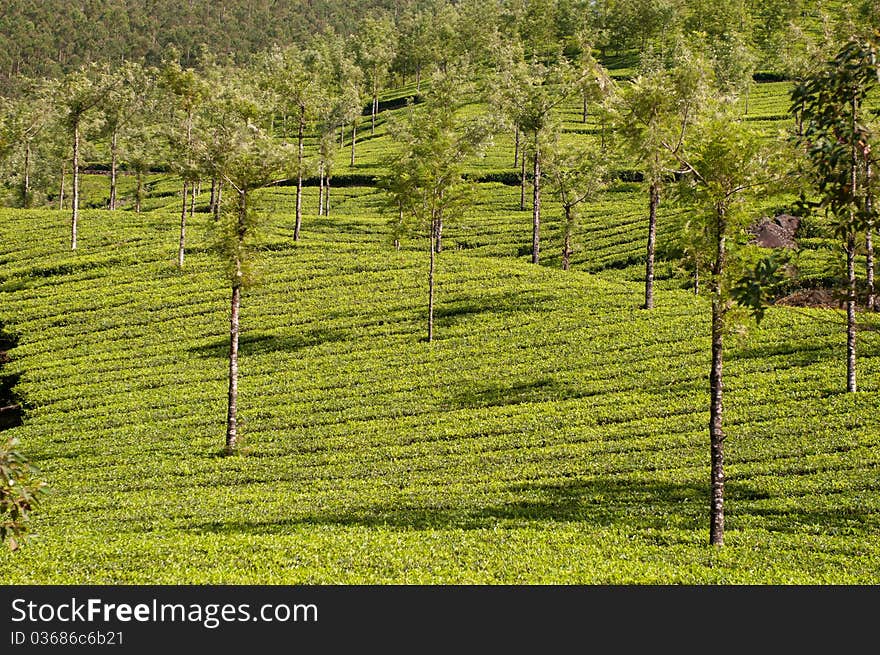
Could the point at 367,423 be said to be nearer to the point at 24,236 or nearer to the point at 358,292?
the point at 358,292

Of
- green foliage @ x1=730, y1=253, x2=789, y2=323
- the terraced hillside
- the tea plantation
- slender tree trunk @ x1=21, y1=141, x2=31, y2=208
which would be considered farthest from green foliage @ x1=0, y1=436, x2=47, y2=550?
slender tree trunk @ x1=21, y1=141, x2=31, y2=208

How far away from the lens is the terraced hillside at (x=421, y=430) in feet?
65.2

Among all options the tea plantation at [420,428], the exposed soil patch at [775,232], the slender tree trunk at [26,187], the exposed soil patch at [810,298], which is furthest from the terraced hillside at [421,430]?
the slender tree trunk at [26,187]

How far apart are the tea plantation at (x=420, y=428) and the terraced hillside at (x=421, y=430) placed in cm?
14

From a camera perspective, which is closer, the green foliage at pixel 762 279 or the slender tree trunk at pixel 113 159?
the green foliage at pixel 762 279

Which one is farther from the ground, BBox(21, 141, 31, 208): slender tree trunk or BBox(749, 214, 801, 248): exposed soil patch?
BBox(21, 141, 31, 208): slender tree trunk

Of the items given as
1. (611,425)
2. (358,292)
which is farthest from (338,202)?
(611,425)

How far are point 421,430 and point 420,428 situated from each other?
0.76ft

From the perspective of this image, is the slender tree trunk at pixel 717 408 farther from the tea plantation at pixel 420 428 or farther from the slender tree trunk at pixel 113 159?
the slender tree trunk at pixel 113 159

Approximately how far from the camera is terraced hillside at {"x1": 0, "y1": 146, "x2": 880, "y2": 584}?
65.2 feet

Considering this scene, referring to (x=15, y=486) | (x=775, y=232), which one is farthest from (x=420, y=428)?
(x=775, y=232)

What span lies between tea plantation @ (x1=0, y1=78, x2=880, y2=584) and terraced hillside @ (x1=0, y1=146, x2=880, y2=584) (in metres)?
0.14

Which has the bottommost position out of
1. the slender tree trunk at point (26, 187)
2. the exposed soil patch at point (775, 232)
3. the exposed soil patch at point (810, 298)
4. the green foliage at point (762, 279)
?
the green foliage at point (762, 279)

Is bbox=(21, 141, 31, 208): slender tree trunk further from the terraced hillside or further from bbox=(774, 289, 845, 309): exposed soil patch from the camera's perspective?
bbox=(774, 289, 845, 309): exposed soil patch
